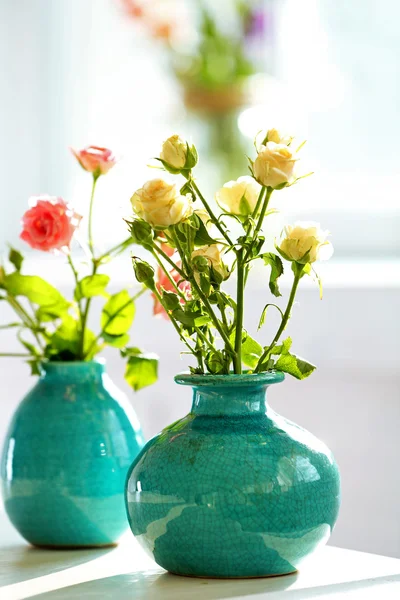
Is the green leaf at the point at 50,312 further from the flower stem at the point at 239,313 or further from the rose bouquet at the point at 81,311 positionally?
the flower stem at the point at 239,313

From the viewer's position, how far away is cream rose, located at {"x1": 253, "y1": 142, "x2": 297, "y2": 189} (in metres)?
0.69

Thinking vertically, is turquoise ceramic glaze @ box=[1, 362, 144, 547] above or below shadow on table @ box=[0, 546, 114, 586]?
above

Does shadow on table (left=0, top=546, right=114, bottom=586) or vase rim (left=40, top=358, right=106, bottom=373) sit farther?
vase rim (left=40, top=358, right=106, bottom=373)

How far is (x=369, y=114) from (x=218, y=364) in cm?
124

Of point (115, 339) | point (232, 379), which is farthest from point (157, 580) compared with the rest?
point (115, 339)

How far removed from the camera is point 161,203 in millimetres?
696

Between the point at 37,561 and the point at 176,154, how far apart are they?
1.24 feet

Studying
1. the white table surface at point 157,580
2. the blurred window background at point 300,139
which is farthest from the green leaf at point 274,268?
the blurred window background at point 300,139

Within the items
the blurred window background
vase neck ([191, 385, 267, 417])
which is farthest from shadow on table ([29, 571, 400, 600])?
the blurred window background

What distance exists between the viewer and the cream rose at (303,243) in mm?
705

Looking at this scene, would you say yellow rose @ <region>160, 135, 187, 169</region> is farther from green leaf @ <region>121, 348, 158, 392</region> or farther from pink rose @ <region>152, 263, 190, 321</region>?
green leaf @ <region>121, 348, 158, 392</region>

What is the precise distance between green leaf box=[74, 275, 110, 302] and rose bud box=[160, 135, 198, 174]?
229 millimetres

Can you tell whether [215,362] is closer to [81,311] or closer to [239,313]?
[239,313]

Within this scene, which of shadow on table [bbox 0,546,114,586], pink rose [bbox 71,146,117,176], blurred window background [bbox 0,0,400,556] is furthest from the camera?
blurred window background [bbox 0,0,400,556]
